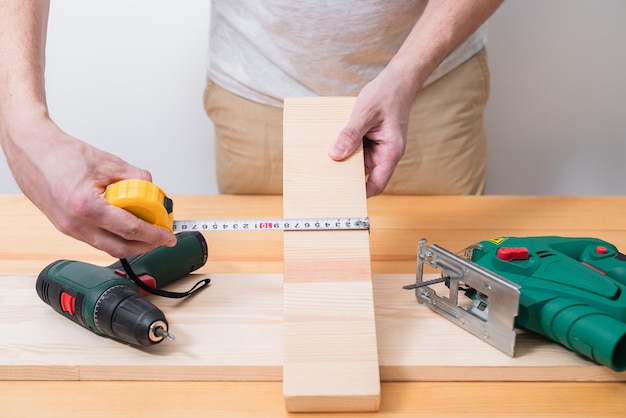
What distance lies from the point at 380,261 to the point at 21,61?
2.93ft

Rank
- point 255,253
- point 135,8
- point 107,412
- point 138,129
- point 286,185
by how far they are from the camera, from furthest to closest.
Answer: point 138,129 → point 135,8 → point 255,253 → point 286,185 → point 107,412

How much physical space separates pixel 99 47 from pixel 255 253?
143 centimetres

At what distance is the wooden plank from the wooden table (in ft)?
0.06

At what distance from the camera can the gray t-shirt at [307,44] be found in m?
1.91

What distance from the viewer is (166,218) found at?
4.26 feet

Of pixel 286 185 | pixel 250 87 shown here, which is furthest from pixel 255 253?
pixel 250 87

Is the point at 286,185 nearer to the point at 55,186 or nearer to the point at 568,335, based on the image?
the point at 55,186

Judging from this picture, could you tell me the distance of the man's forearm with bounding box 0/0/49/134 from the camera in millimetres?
1351

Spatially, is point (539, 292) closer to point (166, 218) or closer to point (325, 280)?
point (325, 280)

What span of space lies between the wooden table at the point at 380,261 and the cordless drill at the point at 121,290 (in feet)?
0.30

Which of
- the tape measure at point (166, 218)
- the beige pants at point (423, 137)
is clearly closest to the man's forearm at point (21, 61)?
the tape measure at point (166, 218)

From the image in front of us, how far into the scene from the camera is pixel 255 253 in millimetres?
1647

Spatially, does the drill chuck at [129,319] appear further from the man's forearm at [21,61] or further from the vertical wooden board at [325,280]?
the man's forearm at [21,61]

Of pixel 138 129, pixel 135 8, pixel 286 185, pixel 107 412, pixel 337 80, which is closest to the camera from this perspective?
pixel 107 412
